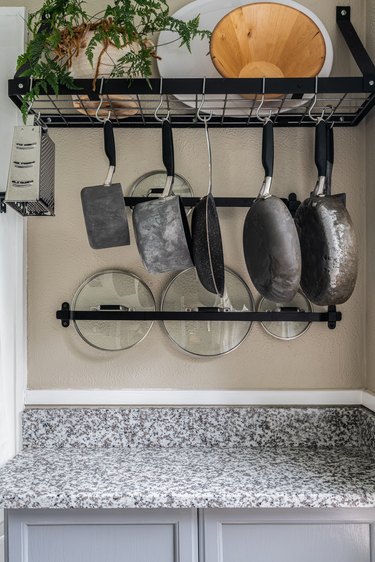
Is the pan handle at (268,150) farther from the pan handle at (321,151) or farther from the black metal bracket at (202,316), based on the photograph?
the black metal bracket at (202,316)

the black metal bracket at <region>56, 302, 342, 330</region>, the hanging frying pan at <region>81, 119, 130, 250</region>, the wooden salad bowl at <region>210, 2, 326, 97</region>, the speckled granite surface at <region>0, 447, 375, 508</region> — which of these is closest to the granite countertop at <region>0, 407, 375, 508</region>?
the speckled granite surface at <region>0, 447, 375, 508</region>

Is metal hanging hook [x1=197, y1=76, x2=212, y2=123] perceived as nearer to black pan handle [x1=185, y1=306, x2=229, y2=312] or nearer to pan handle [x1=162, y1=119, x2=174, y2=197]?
pan handle [x1=162, y1=119, x2=174, y2=197]

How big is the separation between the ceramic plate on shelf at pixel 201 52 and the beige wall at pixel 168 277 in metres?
0.08

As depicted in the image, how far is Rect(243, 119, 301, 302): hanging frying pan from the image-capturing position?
1.48 meters

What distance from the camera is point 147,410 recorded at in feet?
5.85

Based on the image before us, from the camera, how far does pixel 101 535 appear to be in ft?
4.57

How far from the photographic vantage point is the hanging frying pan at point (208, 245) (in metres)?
1.59

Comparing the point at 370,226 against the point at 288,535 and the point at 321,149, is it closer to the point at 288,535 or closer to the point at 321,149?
the point at 321,149

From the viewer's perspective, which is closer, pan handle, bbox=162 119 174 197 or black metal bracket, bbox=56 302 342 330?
pan handle, bbox=162 119 174 197

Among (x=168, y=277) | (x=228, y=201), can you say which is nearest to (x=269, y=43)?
(x=228, y=201)

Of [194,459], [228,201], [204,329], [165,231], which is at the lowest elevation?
[194,459]

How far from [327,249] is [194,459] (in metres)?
0.66

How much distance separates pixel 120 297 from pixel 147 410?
0.34m

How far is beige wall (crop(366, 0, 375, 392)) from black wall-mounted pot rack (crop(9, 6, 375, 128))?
49 mm
